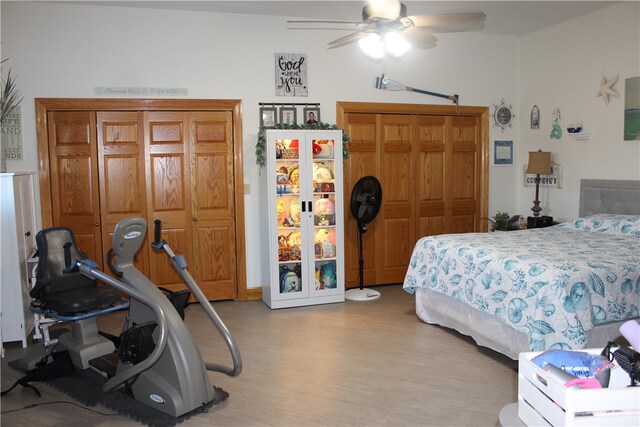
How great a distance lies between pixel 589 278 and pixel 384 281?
306 centimetres

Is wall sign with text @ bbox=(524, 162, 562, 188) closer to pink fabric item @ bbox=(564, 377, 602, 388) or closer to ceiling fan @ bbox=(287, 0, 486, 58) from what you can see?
ceiling fan @ bbox=(287, 0, 486, 58)

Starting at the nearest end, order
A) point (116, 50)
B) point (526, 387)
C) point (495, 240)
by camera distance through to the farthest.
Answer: point (526, 387), point (495, 240), point (116, 50)

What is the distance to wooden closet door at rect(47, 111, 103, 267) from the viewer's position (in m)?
5.05

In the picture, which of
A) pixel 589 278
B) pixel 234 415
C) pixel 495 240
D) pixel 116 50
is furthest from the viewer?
pixel 116 50

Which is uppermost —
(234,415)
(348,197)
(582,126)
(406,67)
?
(406,67)

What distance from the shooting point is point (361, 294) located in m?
5.64

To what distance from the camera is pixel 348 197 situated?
5887mm

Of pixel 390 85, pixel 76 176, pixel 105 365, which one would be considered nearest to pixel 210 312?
pixel 105 365

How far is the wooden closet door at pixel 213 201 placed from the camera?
539cm

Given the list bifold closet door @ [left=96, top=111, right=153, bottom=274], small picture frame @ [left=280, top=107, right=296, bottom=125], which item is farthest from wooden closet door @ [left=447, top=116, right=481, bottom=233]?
bifold closet door @ [left=96, top=111, right=153, bottom=274]

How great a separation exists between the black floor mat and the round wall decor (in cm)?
476

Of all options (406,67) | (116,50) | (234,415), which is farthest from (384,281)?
(116,50)

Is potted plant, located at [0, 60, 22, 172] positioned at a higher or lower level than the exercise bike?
higher

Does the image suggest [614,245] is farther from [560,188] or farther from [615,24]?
[615,24]
